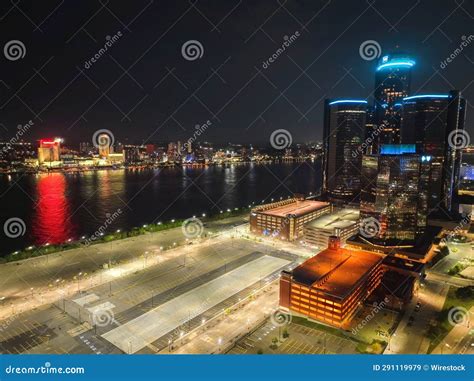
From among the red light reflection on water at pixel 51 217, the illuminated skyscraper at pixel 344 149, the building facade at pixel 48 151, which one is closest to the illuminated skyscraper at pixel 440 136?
the illuminated skyscraper at pixel 344 149

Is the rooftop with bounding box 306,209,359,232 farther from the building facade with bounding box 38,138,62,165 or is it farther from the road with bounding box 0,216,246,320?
the building facade with bounding box 38,138,62,165

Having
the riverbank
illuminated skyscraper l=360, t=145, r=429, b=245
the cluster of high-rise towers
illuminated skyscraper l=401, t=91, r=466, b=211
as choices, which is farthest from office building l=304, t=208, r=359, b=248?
illuminated skyscraper l=401, t=91, r=466, b=211

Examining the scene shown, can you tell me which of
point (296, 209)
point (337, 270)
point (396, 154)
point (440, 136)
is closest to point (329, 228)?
point (296, 209)

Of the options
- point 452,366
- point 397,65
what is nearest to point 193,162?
point 397,65

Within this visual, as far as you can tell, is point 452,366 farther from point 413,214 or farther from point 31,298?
point 413,214

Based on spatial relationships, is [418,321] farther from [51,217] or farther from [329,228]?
[51,217]
